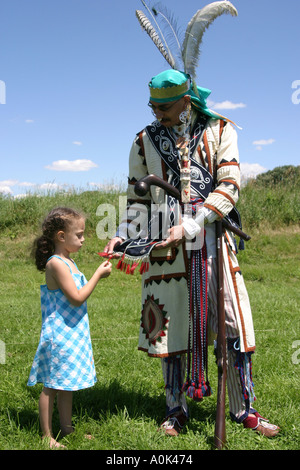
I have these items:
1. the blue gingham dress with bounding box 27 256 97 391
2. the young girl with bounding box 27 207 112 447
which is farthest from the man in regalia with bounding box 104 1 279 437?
the blue gingham dress with bounding box 27 256 97 391

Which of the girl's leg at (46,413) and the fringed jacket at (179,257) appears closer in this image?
the girl's leg at (46,413)

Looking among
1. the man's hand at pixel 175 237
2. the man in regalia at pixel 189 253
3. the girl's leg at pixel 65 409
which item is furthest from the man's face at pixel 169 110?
the girl's leg at pixel 65 409

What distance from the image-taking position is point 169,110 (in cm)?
286

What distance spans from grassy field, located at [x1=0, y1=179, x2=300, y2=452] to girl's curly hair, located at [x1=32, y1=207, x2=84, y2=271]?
49 centimetres

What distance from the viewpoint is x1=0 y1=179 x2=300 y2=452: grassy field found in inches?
110

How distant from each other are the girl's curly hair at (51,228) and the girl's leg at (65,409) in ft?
2.54

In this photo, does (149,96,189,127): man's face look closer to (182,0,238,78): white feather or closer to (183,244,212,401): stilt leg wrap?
(182,0,238,78): white feather

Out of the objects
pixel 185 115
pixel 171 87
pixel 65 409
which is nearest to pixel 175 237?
pixel 185 115

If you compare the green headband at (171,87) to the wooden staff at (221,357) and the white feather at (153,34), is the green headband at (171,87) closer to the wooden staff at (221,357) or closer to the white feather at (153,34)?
the white feather at (153,34)

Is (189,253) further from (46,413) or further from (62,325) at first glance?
(46,413)

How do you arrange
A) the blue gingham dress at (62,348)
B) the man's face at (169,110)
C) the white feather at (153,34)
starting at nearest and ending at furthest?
1. the blue gingham dress at (62,348)
2. the man's face at (169,110)
3. the white feather at (153,34)

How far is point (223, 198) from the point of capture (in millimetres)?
Answer: 2775

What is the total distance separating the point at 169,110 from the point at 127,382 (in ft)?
6.85

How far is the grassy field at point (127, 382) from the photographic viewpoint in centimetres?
280
